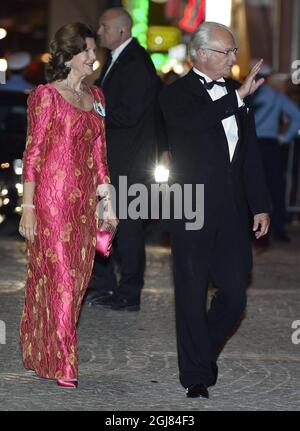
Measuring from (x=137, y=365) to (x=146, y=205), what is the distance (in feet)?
6.73

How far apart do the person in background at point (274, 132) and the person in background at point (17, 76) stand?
3237mm

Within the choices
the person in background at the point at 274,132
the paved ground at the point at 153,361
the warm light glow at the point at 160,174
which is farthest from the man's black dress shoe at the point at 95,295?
the person in background at the point at 274,132

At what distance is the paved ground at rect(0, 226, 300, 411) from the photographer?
6.51m

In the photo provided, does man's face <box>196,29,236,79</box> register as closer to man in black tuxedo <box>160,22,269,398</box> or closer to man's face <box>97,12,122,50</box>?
man in black tuxedo <box>160,22,269,398</box>

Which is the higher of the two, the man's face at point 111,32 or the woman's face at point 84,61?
the man's face at point 111,32

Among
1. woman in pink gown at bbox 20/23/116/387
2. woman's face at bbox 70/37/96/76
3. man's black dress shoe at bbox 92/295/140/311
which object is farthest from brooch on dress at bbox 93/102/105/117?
man's black dress shoe at bbox 92/295/140/311

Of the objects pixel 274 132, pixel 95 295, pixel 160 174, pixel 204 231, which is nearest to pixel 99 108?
pixel 204 231

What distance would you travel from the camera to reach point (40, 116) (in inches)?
263

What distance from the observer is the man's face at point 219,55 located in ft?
21.5

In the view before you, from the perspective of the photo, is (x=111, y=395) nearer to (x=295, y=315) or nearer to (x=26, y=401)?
(x=26, y=401)

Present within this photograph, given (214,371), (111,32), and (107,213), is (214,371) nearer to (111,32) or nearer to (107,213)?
(107,213)

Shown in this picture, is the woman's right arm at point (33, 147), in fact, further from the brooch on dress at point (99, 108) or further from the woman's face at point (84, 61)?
the brooch on dress at point (99, 108)

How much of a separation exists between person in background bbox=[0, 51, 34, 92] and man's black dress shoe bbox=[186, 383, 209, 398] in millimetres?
8958

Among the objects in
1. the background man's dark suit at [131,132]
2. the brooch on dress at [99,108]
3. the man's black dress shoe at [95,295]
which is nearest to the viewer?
the brooch on dress at [99,108]
